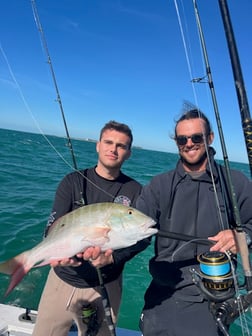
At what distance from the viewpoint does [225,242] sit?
2.35 m

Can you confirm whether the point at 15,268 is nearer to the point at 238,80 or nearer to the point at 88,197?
the point at 88,197

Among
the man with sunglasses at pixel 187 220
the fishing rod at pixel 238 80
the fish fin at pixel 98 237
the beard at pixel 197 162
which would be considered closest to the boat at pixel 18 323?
Result: the man with sunglasses at pixel 187 220

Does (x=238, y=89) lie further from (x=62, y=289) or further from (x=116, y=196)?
(x=62, y=289)

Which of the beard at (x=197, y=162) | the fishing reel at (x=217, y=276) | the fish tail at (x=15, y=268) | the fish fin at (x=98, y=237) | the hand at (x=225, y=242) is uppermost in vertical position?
the beard at (x=197, y=162)

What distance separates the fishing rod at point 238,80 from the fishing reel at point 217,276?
38.6 inches

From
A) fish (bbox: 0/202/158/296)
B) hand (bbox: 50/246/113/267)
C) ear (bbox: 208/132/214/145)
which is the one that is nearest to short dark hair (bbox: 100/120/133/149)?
ear (bbox: 208/132/214/145)

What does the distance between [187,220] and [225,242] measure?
17.4 inches

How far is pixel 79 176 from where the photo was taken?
3.27 m

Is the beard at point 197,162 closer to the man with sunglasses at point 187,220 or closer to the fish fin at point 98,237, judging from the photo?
the man with sunglasses at point 187,220

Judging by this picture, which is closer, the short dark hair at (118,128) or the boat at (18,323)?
the short dark hair at (118,128)

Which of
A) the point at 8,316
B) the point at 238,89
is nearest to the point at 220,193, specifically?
the point at 238,89

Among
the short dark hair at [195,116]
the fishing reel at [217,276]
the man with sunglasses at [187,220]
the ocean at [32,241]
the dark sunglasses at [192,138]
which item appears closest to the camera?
the fishing reel at [217,276]

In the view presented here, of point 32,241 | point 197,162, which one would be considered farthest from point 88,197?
point 32,241

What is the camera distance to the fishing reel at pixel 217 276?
2.19m
